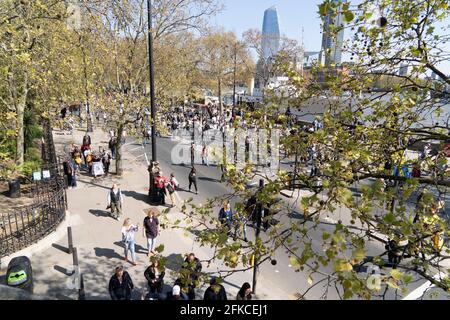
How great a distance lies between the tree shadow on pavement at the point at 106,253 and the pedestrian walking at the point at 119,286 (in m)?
2.67

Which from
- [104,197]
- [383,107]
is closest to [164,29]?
[104,197]

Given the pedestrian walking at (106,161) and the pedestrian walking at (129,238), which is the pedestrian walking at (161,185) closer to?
the pedestrian walking at (129,238)

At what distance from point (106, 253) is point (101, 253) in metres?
0.14

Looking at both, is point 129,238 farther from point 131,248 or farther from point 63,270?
point 63,270

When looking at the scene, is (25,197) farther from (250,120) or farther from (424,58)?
(424,58)

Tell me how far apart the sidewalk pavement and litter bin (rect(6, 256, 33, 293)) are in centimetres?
58

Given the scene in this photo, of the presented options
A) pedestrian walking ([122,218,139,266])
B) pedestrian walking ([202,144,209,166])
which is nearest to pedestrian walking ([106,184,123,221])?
pedestrian walking ([122,218,139,266])

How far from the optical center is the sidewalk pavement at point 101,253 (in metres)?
8.25

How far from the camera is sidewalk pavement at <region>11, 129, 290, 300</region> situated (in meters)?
8.25

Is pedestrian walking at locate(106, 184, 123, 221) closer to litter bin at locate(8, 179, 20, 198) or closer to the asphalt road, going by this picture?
Result: the asphalt road

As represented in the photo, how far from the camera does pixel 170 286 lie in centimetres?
841

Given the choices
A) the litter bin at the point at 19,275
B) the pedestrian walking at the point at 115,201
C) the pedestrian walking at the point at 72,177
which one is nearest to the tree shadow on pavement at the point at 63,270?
the litter bin at the point at 19,275
